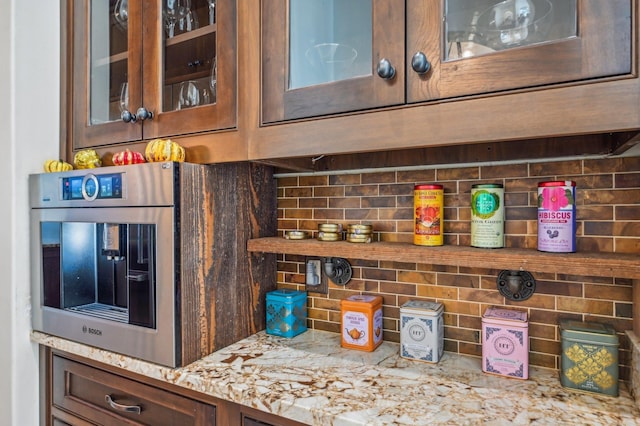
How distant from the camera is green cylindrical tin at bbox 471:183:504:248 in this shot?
94cm

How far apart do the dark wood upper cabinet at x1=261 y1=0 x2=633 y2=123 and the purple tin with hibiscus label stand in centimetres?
32

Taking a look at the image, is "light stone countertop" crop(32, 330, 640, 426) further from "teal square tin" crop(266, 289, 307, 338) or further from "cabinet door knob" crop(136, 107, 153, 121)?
"cabinet door knob" crop(136, 107, 153, 121)

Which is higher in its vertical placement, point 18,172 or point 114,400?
point 18,172

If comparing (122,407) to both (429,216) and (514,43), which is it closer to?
(429,216)

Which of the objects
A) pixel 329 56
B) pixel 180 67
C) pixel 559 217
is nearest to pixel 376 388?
pixel 559 217

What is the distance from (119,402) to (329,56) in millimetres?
1146

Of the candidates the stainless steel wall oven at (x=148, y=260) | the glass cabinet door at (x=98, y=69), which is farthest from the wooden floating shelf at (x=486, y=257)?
the glass cabinet door at (x=98, y=69)

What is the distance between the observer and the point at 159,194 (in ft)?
3.25

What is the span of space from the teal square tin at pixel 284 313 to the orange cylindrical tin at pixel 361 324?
18 centimetres

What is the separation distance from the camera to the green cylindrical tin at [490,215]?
0.94 meters

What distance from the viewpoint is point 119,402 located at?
1.11m

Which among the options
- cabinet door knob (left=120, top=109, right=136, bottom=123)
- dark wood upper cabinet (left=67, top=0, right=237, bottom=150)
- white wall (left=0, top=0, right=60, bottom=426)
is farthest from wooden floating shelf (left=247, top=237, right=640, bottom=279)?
white wall (left=0, top=0, right=60, bottom=426)

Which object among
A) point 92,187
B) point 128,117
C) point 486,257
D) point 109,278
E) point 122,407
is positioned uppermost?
point 128,117

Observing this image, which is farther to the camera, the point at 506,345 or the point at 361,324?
the point at 361,324
